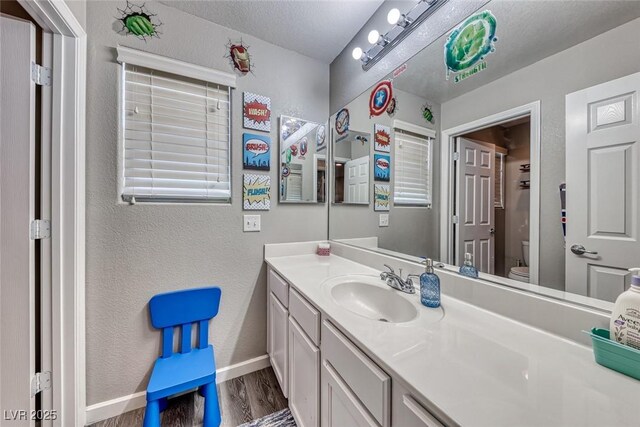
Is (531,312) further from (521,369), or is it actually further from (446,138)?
(446,138)

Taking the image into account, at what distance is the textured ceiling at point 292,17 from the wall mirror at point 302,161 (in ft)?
1.87

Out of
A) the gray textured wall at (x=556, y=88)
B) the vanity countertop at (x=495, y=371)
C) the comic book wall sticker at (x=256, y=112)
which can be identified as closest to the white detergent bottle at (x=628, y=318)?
the vanity countertop at (x=495, y=371)

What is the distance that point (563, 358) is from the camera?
605 millimetres

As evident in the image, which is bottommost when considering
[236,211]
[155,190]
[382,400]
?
[382,400]

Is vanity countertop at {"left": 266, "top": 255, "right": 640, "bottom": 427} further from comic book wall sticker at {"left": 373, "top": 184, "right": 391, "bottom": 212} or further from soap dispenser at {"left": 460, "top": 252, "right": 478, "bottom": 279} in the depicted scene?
comic book wall sticker at {"left": 373, "top": 184, "right": 391, "bottom": 212}

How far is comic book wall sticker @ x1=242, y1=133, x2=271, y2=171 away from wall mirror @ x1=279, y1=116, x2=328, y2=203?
11 cm

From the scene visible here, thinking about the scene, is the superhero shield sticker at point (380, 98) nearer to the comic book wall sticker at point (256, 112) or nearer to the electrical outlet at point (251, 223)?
the comic book wall sticker at point (256, 112)

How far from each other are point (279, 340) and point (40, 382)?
1167 mm

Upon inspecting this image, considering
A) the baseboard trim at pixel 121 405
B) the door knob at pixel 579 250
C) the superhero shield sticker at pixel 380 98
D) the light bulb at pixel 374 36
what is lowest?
the baseboard trim at pixel 121 405

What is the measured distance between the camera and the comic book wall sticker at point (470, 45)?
3.04 ft

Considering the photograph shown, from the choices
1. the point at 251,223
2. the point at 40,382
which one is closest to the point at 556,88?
the point at 251,223

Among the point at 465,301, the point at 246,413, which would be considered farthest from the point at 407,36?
the point at 246,413

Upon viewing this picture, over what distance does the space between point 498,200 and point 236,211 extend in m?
→ 1.50

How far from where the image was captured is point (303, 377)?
108 centimetres
